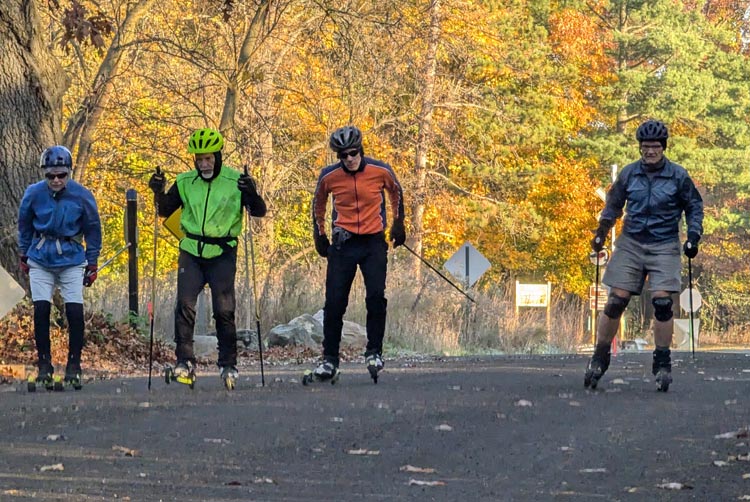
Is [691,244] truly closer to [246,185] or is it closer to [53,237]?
[246,185]

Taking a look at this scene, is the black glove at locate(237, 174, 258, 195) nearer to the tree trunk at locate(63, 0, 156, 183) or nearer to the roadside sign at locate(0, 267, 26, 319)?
the roadside sign at locate(0, 267, 26, 319)

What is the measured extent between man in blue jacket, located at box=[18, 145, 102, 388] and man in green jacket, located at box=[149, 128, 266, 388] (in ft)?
2.63

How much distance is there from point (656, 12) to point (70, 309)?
49.3 m

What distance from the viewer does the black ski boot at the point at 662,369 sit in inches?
514

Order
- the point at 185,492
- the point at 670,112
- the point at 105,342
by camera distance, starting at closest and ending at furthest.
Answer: the point at 185,492, the point at 105,342, the point at 670,112

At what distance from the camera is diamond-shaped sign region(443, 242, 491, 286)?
3459 cm

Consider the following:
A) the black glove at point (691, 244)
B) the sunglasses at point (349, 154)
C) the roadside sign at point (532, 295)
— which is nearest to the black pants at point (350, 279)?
the sunglasses at point (349, 154)

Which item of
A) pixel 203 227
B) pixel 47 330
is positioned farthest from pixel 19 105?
pixel 203 227

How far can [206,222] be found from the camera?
42.0ft

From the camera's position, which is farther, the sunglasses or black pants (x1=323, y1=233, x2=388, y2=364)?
black pants (x1=323, y1=233, x2=388, y2=364)

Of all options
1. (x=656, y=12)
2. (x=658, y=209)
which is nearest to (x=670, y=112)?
(x=656, y=12)

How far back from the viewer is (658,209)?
42.6 ft

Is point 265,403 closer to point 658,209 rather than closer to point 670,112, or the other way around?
point 658,209

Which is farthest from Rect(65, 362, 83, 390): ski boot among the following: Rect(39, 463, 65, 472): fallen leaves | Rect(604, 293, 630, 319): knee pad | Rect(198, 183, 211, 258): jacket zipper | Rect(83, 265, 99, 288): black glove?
Rect(39, 463, 65, 472): fallen leaves
